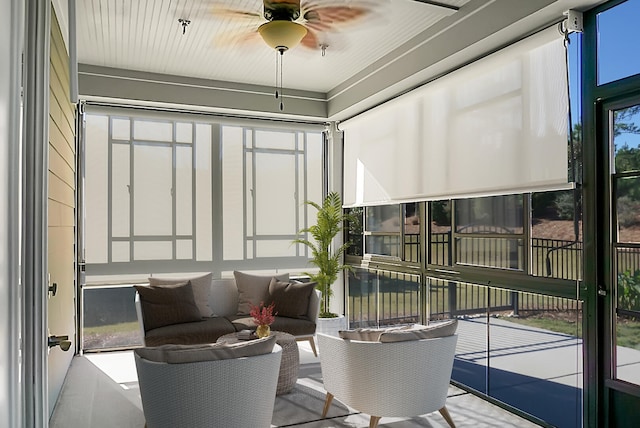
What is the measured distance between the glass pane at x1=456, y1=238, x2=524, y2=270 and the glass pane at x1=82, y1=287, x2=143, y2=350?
577cm

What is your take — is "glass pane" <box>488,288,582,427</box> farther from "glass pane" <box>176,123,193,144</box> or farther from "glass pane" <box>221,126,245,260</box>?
"glass pane" <box>176,123,193,144</box>

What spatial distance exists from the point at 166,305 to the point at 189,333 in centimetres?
41

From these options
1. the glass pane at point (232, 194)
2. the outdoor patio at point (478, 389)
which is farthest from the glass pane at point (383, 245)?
the glass pane at point (232, 194)

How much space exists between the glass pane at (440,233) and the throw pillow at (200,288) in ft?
7.92

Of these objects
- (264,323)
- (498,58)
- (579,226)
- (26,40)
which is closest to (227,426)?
(264,323)

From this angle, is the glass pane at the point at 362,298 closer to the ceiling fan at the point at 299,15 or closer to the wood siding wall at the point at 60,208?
the ceiling fan at the point at 299,15

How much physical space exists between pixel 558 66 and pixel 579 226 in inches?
44.6

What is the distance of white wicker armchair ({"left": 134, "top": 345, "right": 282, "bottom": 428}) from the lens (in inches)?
113

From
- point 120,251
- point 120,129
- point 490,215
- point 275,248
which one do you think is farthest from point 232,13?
point 275,248

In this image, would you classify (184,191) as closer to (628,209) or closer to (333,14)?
(333,14)

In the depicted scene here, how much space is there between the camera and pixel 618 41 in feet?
10.9

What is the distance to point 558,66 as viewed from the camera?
372 centimetres

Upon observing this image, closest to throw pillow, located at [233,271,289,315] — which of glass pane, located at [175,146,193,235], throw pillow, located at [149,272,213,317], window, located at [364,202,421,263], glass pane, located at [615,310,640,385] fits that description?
throw pillow, located at [149,272,213,317]

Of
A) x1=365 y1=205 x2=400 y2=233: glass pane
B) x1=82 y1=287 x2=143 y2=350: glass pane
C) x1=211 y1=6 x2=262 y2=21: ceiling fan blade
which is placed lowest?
x1=82 y1=287 x2=143 y2=350: glass pane
